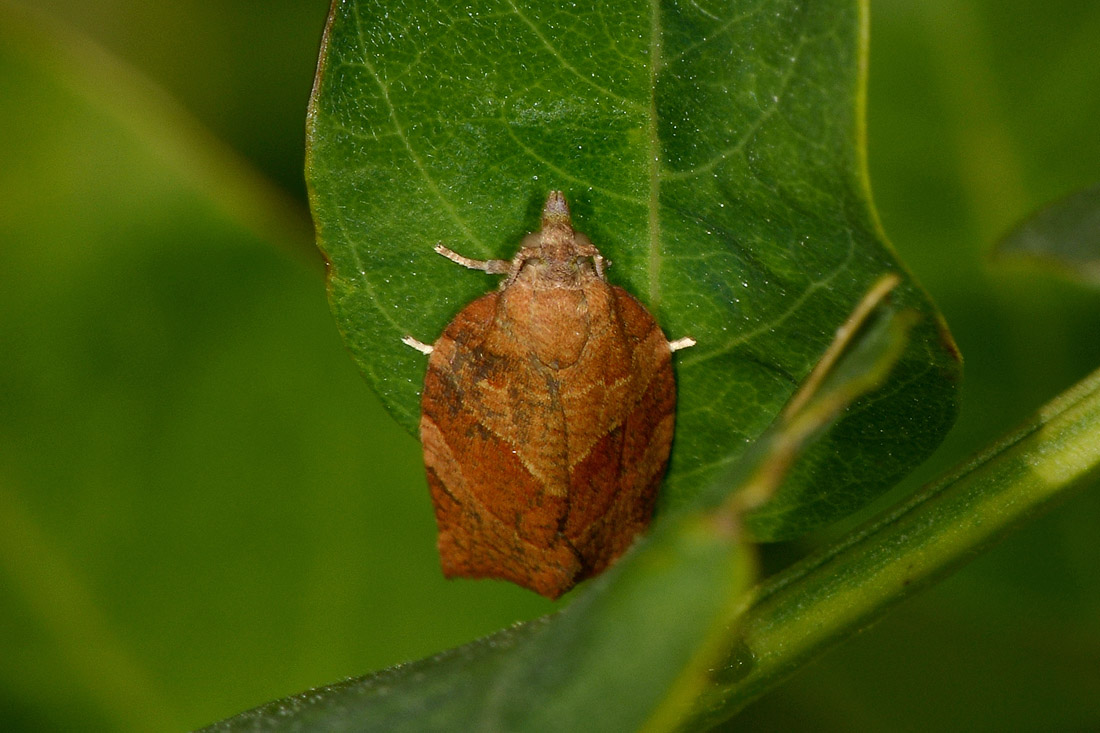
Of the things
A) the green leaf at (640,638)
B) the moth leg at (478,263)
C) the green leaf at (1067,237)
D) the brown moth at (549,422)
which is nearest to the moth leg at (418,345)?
the brown moth at (549,422)

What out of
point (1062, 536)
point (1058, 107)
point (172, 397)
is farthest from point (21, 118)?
point (1062, 536)

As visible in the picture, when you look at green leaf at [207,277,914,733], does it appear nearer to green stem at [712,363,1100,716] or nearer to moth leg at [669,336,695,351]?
green stem at [712,363,1100,716]

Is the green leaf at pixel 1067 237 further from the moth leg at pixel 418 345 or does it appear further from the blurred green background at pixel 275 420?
the blurred green background at pixel 275 420

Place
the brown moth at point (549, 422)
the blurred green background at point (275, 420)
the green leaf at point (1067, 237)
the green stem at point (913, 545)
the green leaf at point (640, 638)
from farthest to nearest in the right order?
the blurred green background at point (275, 420) < the brown moth at point (549, 422) < the green stem at point (913, 545) < the green leaf at point (1067, 237) < the green leaf at point (640, 638)

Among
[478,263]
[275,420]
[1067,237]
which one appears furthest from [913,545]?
[275,420]

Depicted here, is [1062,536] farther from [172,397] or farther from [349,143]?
[172,397]

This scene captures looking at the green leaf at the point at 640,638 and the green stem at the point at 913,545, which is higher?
the green leaf at the point at 640,638
